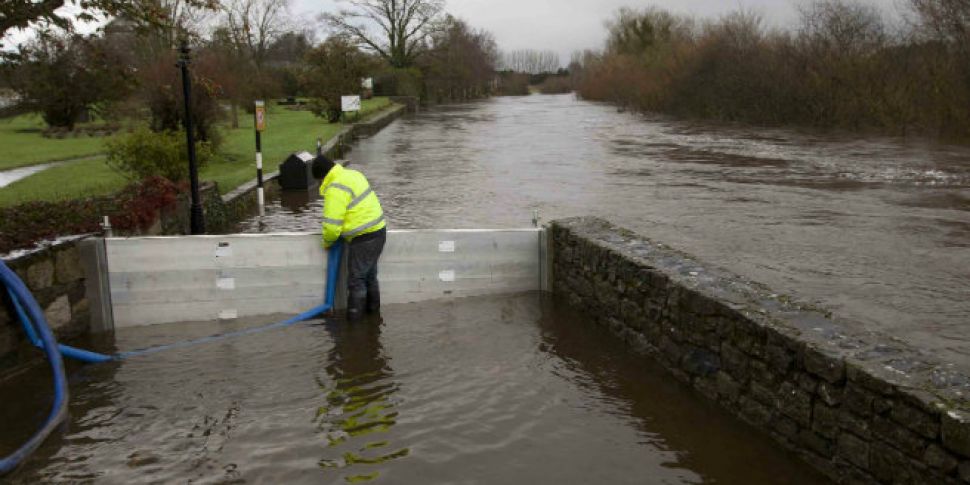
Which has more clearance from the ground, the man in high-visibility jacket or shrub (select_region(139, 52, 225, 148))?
shrub (select_region(139, 52, 225, 148))

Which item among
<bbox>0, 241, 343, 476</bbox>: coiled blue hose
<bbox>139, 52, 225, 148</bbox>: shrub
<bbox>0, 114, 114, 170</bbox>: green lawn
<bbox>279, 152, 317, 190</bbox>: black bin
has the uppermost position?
<bbox>139, 52, 225, 148</bbox>: shrub

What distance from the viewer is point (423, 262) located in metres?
8.93

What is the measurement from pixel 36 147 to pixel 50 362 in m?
21.1

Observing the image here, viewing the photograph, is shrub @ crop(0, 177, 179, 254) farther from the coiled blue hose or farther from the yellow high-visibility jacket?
the yellow high-visibility jacket

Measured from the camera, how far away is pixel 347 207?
314 inches

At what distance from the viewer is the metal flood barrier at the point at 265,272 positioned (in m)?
8.14

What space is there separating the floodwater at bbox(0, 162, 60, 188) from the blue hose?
35.6 feet

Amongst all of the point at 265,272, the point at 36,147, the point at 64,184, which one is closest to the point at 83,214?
the point at 265,272

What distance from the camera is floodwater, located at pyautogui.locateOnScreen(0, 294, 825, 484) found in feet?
16.6

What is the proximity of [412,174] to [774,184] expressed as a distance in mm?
8902

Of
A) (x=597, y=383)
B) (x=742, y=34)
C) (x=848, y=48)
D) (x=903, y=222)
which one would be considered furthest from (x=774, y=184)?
(x=742, y=34)

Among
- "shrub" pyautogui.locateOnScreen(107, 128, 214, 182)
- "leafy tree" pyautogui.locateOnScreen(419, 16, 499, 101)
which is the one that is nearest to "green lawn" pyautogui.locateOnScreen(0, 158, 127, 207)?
"shrub" pyautogui.locateOnScreen(107, 128, 214, 182)

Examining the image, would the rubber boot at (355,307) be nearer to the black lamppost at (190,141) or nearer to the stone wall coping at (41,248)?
the stone wall coping at (41,248)

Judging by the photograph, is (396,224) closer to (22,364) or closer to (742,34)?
(22,364)
